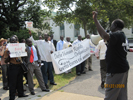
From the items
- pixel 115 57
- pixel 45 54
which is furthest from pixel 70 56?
pixel 115 57

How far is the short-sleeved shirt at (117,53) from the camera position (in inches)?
105

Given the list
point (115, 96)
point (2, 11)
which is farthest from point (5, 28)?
point (115, 96)

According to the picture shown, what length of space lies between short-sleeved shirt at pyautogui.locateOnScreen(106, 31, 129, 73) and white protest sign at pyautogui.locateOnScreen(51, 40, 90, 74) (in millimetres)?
3509

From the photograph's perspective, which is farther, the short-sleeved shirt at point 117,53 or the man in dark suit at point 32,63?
the man in dark suit at point 32,63

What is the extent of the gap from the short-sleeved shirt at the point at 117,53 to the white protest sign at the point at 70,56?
11.5 feet

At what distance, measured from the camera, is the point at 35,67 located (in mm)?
5074

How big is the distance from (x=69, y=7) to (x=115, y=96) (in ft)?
44.5

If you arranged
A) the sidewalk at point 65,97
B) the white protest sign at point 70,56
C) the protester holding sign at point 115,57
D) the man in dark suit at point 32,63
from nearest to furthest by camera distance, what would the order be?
the protester holding sign at point 115,57 → the sidewalk at point 65,97 → the man in dark suit at point 32,63 → the white protest sign at point 70,56

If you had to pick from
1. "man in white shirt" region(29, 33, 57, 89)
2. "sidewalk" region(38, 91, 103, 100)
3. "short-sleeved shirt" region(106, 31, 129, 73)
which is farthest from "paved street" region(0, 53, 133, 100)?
"short-sleeved shirt" region(106, 31, 129, 73)

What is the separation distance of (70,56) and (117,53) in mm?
4507

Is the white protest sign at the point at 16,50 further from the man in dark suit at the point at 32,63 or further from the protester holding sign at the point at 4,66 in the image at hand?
the protester holding sign at the point at 4,66

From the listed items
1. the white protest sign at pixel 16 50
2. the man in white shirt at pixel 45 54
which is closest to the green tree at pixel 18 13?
the man in white shirt at pixel 45 54

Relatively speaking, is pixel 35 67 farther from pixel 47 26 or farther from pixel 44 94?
pixel 47 26

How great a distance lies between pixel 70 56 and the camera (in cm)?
717
